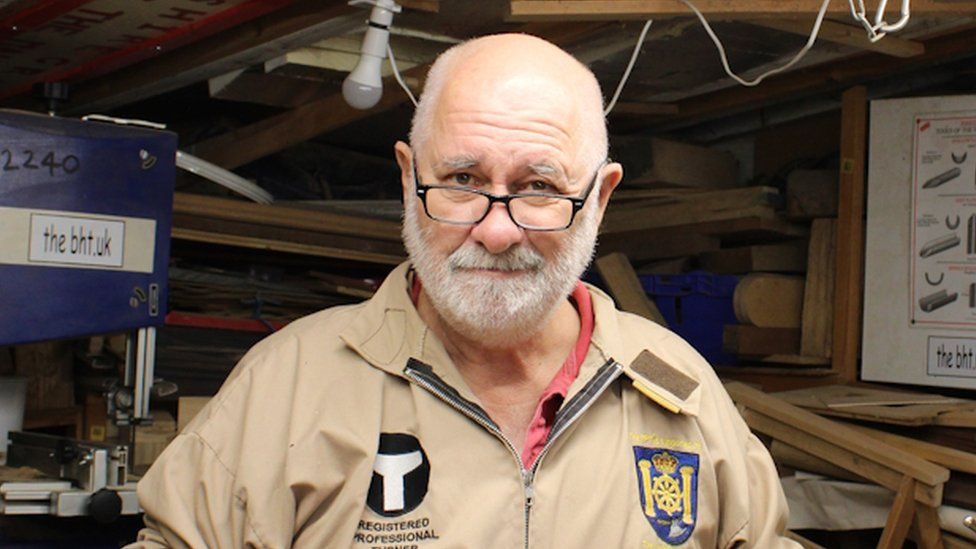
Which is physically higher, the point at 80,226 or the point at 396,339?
the point at 80,226

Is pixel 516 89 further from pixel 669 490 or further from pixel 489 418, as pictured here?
pixel 669 490

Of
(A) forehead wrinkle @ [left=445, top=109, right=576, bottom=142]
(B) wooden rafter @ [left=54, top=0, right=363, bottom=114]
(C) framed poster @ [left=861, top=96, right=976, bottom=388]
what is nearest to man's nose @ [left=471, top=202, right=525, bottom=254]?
(A) forehead wrinkle @ [left=445, top=109, right=576, bottom=142]

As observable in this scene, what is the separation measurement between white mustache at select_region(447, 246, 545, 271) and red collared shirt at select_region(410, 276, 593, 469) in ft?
0.84

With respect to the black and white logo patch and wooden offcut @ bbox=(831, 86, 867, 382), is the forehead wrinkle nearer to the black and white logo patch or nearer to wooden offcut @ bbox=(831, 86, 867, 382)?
the black and white logo patch

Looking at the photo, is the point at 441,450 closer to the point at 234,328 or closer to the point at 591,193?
the point at 591,193

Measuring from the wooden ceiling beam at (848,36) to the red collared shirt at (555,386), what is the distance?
1118 mm

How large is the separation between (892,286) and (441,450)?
8.02 ft

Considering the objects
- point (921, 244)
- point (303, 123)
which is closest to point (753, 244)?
point (921, 244)

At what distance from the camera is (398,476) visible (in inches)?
85.3

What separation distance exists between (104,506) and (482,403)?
3.63 feet

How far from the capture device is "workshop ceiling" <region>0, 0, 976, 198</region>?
11.2 ft

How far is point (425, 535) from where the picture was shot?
2139mm

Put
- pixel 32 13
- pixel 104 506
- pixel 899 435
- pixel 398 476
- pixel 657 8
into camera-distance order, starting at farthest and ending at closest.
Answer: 1. pixel 899 435
2. pixel 32 13
3. pixel 657 8
4. pixel 104 506
5. pixel 398 476

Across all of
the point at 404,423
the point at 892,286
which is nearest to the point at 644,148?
the point at 892,286
